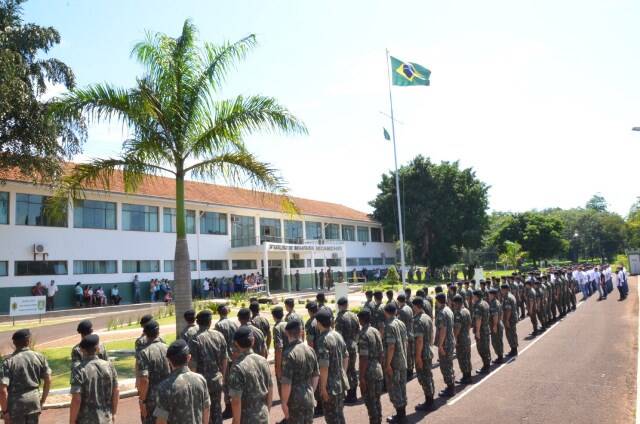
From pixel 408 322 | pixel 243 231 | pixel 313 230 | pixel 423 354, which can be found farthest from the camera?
pixel 313 230

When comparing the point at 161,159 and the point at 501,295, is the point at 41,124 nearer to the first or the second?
the point at 161,159

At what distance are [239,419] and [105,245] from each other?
26.7 meters

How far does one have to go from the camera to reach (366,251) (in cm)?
5131

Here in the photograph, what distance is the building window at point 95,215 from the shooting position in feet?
90.8

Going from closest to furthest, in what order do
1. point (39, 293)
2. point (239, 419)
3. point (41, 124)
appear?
point (239, 419), point (41, 124), point (39, 293)

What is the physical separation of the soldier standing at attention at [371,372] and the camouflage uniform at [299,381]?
1.38 meters

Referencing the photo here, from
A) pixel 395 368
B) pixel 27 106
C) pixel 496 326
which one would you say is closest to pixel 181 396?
pixel 395 368

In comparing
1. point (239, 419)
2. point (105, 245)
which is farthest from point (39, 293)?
point (239, 419)

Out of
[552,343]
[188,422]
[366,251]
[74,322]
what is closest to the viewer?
[188,422]

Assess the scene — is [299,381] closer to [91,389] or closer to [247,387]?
[247,387]

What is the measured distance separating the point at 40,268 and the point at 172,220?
9.09m

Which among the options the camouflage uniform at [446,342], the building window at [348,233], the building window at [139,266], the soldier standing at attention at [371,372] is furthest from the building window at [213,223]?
the soldier standing at attention at [371,372]

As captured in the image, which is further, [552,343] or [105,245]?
[105,245]

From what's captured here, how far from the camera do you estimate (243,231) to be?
3816 centimetres
